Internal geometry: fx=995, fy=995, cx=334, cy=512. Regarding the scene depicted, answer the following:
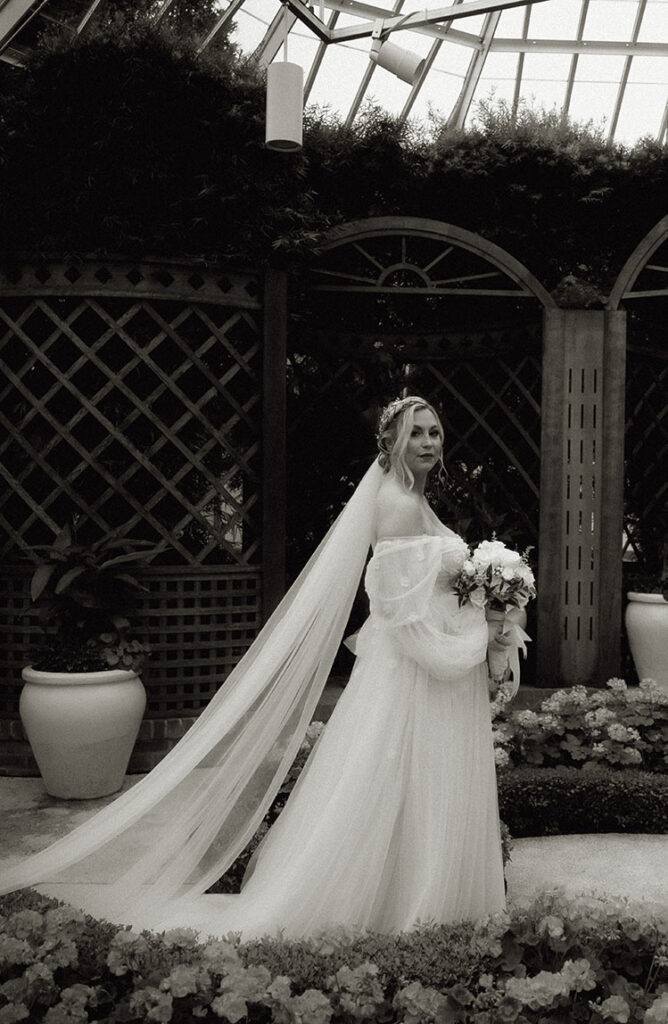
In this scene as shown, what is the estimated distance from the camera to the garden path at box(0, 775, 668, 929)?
12.8ft

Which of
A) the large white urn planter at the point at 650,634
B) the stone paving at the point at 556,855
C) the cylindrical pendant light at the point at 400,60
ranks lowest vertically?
the stone paving at the point at 556,855

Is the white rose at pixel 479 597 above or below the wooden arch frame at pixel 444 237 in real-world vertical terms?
below

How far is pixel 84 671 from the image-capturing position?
208 inches

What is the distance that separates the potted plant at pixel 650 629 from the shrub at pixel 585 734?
199cm

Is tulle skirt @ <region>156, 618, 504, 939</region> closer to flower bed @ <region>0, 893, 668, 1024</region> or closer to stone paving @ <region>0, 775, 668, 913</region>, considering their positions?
flower bed @ <region>0, 893, 668, 1024</region>

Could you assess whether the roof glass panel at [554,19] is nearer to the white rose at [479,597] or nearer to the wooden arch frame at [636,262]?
the wooden arch frame at [636,262]

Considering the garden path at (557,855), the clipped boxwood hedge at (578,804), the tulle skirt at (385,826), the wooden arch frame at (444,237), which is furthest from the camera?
the wooden arch frame at (444,237)

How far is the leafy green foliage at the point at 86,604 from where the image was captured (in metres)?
5.32

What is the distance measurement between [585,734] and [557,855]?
84cm

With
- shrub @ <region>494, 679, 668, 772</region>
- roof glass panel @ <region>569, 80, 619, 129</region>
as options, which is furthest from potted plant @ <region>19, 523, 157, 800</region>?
roof glass panel @ <region>569, 80, 619, 129</region>

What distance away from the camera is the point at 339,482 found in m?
7.82

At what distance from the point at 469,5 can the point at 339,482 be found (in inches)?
136

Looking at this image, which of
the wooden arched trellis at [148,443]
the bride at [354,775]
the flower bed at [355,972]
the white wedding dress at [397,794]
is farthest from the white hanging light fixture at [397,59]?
the flower bed at [355,972]

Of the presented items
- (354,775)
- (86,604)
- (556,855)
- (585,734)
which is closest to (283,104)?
(86,604)
